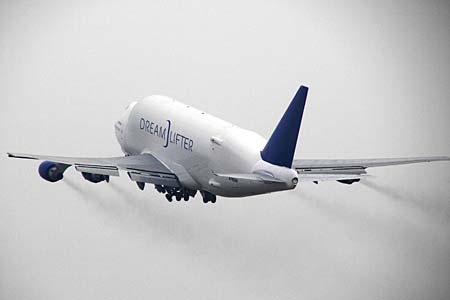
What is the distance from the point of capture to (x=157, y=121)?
7669 cm

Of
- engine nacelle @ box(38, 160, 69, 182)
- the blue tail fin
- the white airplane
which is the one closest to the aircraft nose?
the white airplane

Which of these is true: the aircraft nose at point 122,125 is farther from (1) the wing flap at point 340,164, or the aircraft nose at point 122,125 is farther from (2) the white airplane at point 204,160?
(1) the wing flap at point 340,164

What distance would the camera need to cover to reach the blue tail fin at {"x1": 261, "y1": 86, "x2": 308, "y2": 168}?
5966 centimetres

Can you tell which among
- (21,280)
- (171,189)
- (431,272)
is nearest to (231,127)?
(171,189)

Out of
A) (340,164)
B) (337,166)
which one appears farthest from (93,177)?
(340,164)

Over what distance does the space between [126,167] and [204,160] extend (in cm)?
571

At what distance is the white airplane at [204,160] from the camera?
6144cm

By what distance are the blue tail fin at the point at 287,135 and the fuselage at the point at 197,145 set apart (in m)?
0.54

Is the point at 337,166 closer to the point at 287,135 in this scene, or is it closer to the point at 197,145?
the point at 197,145

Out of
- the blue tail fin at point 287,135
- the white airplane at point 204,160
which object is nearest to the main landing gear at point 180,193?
the white airplane at point 204,160

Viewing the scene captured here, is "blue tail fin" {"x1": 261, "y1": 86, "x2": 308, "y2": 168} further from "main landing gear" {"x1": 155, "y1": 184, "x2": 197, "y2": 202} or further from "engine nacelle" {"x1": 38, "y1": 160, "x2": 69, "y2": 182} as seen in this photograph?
"engine nacelle" {"x1": 38, "y1": 160, "x2": 69, "y2": 182}

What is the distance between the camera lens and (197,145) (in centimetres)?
6988

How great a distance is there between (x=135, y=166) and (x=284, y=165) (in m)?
14.5

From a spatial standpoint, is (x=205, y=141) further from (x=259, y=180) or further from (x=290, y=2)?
(x=290, y=2)
